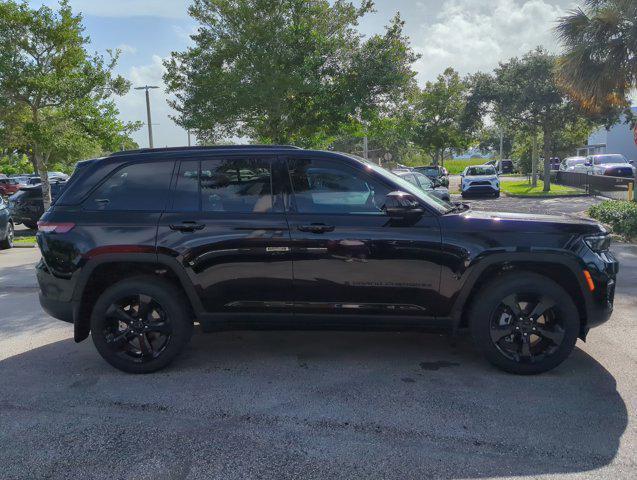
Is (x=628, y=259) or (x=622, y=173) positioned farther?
(x=622, y=173)

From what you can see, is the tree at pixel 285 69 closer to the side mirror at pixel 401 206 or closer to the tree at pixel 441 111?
the side mirror at pixel 401 206

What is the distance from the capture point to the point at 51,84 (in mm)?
13141

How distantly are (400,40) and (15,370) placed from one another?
13.2 meters

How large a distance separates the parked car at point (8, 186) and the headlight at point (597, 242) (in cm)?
3640

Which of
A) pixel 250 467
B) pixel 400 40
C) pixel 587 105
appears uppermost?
pixel 400 40

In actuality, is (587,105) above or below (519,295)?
Result: above

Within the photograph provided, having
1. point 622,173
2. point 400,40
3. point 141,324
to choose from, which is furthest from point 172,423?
point 622,173

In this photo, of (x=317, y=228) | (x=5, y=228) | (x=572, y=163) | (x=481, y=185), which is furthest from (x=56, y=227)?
(x=572, y=163)

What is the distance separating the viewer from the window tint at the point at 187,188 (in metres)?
4.33

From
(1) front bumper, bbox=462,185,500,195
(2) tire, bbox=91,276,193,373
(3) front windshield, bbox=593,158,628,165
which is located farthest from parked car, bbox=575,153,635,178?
(2) tire, bbox=91,276,193,373

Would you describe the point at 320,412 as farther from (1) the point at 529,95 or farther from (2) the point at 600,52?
(1) the point at 529,95

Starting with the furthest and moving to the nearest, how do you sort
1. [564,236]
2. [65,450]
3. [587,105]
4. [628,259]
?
[587,105], [628,259], [564,236], [65,450]

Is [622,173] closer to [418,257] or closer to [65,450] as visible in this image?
[418,257]

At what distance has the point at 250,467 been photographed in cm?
299
